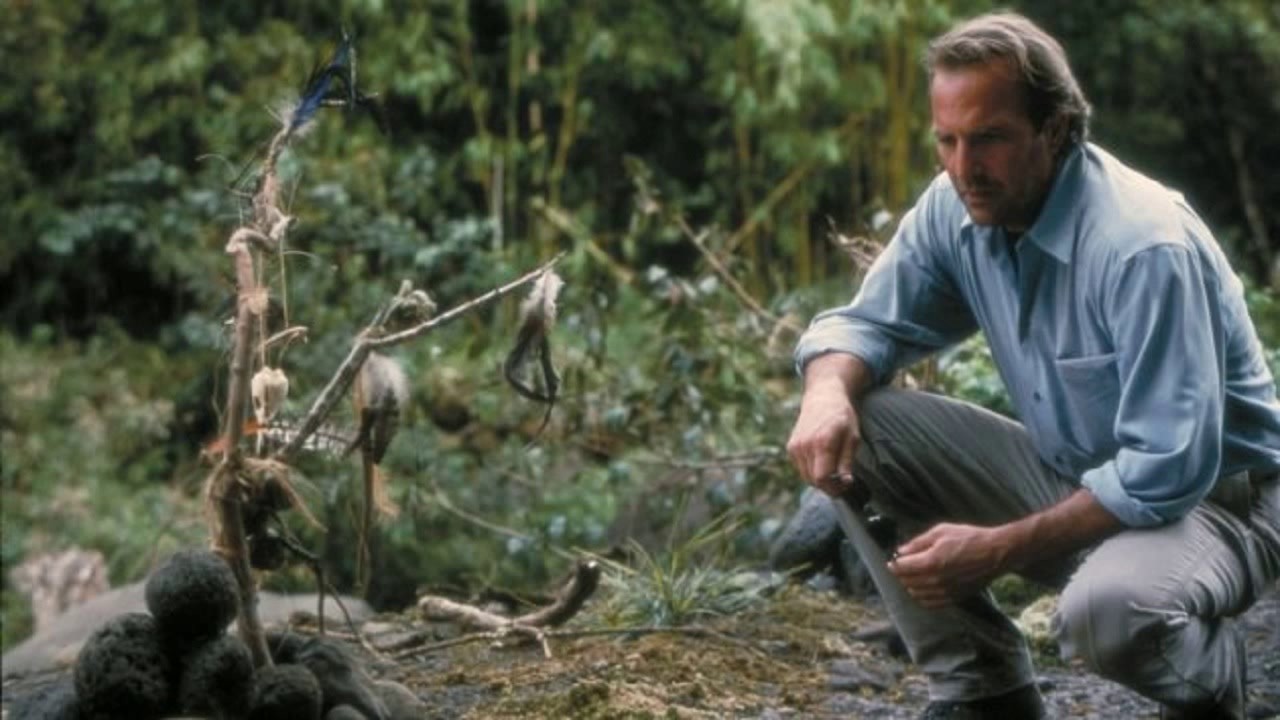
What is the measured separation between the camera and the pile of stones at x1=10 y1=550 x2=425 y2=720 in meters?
4.11

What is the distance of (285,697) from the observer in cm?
419

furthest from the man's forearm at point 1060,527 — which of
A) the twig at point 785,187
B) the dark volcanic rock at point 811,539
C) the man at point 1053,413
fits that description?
the twig at point 785,187

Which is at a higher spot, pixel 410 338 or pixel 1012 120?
pixel 1012 120

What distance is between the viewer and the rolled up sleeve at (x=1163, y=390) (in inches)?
141

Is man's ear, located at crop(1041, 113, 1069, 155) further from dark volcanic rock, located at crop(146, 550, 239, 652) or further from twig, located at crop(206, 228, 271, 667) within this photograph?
dark volcanic rock, located at crop(146, 550, 239, 652)

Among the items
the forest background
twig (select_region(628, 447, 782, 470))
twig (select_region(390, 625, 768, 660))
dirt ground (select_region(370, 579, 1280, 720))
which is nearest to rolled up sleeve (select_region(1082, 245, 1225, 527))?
dirt ground (select_region(370, 579, 1280, 720))

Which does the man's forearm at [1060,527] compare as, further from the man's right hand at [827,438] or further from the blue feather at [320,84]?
the blue feather at [320,84]

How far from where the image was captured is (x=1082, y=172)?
3820 mm

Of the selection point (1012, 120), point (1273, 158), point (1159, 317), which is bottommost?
point (1273, 158)

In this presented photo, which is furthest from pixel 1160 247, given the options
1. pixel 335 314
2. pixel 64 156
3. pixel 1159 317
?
pixel 64 156

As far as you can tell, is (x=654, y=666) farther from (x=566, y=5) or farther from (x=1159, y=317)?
(x=566, y=5)

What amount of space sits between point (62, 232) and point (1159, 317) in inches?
272

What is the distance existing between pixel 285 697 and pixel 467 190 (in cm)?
633

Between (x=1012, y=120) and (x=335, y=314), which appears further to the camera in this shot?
(x=335, y=314)
